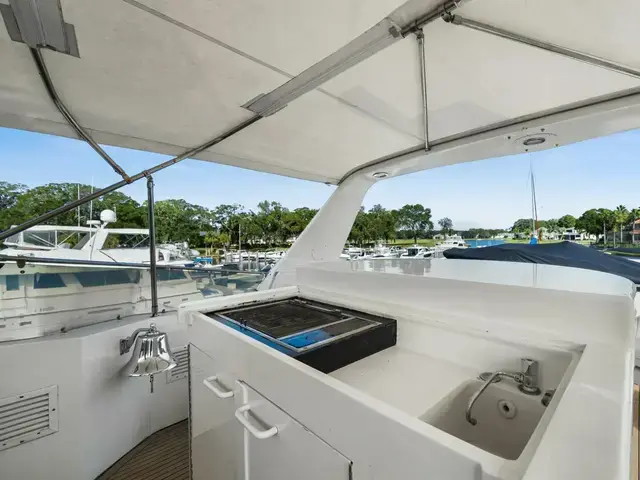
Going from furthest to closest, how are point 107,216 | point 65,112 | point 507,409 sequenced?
point 107,216 → point 65,112 → point 507,409

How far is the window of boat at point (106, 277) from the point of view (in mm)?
1754

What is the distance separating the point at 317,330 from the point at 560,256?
10.3 ft

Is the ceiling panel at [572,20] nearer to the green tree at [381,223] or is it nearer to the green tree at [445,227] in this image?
the green tree at [445,227]

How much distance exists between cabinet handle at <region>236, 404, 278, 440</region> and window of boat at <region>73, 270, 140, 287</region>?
152 cm

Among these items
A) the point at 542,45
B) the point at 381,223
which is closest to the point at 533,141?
the point at 542,45

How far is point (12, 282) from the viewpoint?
153cm

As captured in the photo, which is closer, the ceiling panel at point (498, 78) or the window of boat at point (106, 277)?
the ceiling panel at point (498, 78)

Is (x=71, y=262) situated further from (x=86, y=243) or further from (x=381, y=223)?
(x=381, y=223)

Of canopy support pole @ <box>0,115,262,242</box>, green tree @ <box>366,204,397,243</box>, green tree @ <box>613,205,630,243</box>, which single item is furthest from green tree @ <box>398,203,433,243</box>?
canopy support pole @ <box>0,115,262,242</box>

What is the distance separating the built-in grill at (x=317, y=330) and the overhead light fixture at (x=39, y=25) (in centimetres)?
111

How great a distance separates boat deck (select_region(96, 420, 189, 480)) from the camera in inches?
63.1

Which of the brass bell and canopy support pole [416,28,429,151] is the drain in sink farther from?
the brass bell

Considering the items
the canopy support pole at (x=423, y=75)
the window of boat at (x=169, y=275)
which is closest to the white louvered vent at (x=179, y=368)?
the window of boat at (x=169, y=275)

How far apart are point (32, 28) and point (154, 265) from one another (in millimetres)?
1297
